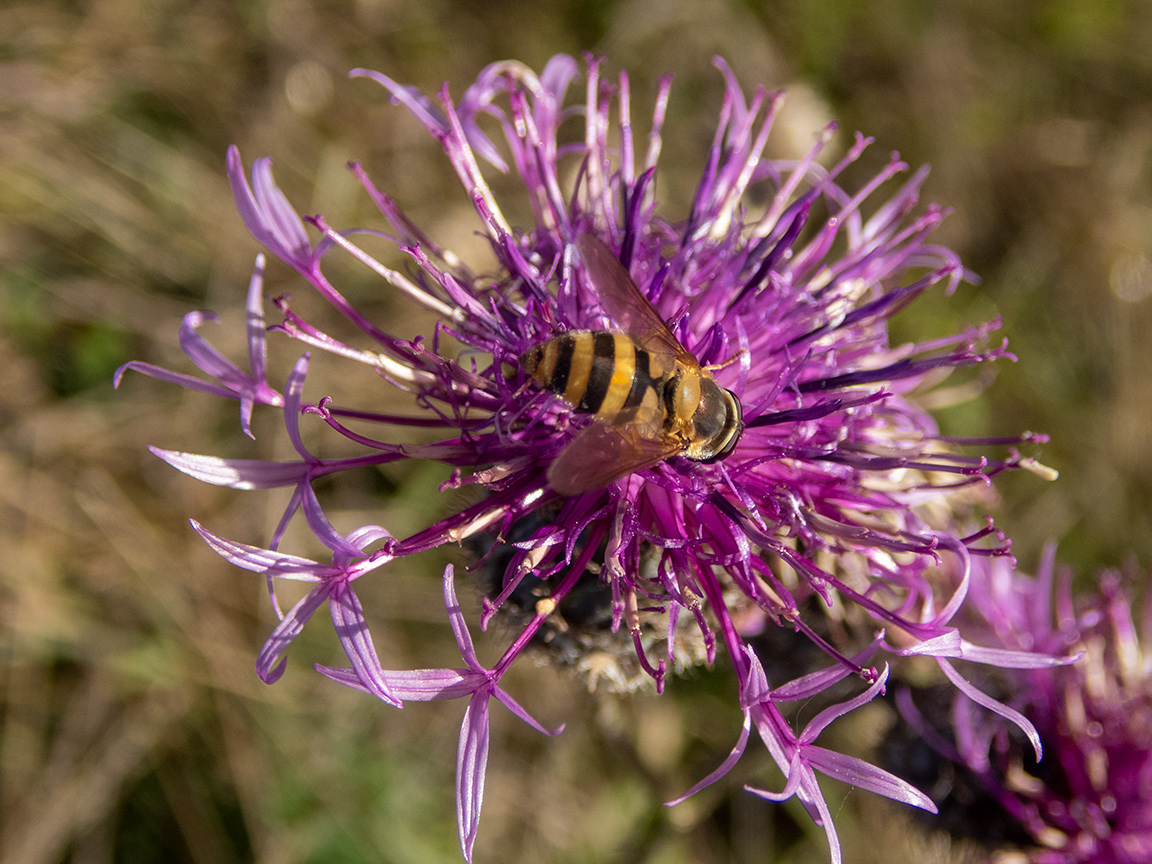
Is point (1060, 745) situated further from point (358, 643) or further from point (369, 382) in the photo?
point (369, 382)

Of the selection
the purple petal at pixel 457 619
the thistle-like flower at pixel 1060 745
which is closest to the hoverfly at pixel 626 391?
the purple petal at pixel 457 619

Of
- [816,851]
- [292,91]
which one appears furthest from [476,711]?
[292,91]

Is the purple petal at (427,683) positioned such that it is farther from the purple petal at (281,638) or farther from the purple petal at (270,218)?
the purple petal at (270,218)

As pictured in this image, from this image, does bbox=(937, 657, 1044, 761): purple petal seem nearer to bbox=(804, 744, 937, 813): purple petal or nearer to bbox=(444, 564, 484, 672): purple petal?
bbox=(804, 744, 937, 813): purple petal

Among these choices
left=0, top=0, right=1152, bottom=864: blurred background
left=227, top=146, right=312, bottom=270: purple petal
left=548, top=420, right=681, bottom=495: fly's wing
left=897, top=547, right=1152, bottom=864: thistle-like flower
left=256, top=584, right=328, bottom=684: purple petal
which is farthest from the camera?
left=0, top=0, right=1152, bottom=864: blurred background

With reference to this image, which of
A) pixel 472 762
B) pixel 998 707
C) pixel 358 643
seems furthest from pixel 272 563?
pixel 998 707

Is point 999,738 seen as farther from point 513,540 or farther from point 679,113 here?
point 679,113

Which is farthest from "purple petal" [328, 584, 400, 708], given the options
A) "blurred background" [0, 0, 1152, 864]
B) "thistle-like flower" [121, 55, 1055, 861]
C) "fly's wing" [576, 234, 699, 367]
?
"blurred background" [0, 0, 1152, 864]
